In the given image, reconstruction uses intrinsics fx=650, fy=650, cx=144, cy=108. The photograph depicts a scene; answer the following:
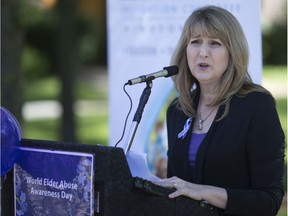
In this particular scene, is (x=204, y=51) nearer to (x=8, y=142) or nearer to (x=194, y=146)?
(x=194, y=146)

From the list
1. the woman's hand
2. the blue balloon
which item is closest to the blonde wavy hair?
the woman's hand

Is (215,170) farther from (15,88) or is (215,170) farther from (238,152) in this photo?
(15,88)

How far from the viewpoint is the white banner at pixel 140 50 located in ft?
16.7

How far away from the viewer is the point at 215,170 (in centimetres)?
306

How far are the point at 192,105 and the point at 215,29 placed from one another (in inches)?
19.2

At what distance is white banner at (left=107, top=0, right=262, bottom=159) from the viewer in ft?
16.7

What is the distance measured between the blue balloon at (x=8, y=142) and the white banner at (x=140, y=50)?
7.45 ft

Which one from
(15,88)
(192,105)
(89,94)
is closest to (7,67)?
(15,88)

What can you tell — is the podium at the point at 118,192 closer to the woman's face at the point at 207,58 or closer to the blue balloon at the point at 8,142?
the blue balloon at the point at 8,142

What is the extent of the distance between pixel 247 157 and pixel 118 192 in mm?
749

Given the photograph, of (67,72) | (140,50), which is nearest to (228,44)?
(140,50)

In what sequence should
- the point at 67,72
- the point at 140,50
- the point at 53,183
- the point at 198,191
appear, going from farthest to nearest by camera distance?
the point at 67,72 < the point at 140,50 < the point at 198,191 < the point at 53,183

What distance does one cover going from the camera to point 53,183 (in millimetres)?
2697

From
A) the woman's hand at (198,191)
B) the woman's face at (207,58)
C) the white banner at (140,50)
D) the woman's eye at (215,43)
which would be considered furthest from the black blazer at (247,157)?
the white banner at (140,50)
